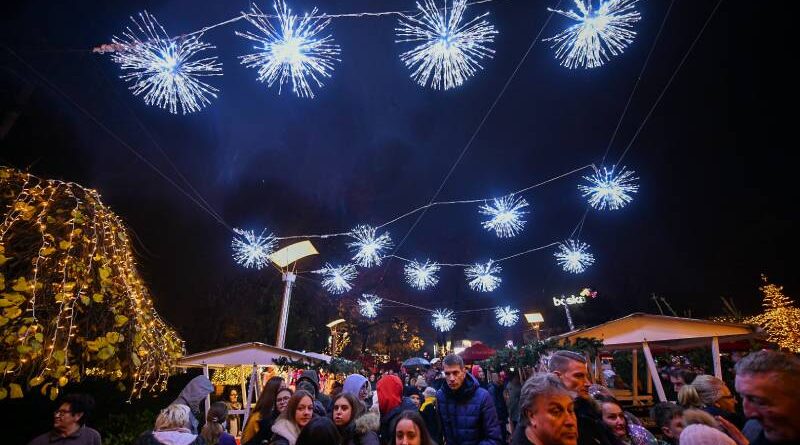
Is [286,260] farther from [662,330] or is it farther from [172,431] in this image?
[662,330]

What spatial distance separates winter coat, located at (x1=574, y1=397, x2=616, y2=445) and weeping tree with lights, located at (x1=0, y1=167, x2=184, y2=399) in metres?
4.85

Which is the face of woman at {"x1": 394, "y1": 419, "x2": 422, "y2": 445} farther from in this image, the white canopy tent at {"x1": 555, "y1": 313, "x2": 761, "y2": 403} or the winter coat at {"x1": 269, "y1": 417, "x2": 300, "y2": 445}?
the white canopy tent at {"x1": 555, "y1": 313, "x2": 761, "y2": 403}

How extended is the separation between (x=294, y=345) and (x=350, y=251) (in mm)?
8055

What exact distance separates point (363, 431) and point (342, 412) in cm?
43

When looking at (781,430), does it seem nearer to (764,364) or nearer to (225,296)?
(764,364)

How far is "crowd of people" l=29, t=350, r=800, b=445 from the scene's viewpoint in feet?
6.45

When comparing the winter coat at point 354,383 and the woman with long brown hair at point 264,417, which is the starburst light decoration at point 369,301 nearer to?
the winter coat at point 354,383

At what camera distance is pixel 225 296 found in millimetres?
19719

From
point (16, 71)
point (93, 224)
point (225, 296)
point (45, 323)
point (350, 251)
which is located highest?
point (350, 251)

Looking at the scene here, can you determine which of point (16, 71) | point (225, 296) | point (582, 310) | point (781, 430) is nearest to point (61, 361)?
point (16, 71)

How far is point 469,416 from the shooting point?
4012 mm

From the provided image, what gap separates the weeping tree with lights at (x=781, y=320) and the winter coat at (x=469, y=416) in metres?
23.1

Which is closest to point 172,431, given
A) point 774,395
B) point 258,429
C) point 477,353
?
point 258,429

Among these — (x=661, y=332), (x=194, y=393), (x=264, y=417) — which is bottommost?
(x=264, y=417)
